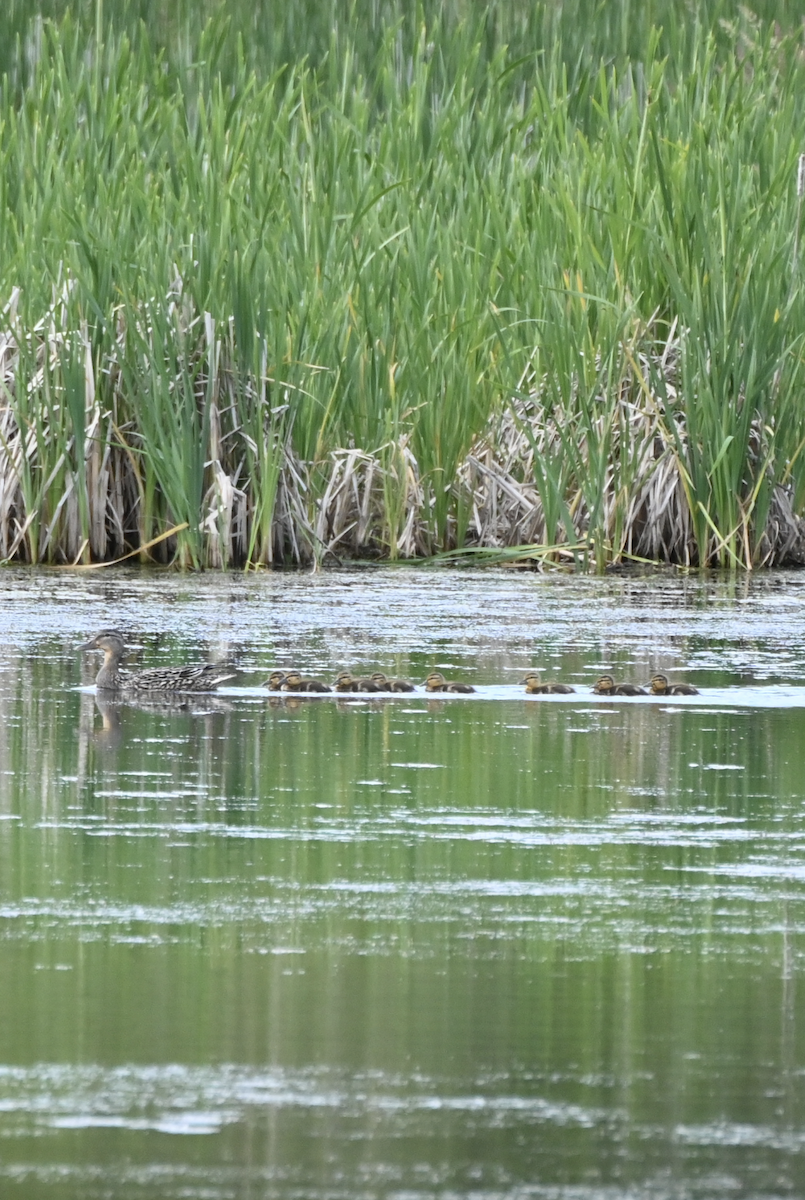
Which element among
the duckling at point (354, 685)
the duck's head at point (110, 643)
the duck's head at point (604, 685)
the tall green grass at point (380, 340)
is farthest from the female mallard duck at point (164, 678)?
the tall green grass at point (380, 340)

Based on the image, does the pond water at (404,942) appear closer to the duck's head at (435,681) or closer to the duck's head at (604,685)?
the duck's head at (604,685)

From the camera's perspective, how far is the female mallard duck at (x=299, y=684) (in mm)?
6977

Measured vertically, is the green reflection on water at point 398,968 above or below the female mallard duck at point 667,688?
below

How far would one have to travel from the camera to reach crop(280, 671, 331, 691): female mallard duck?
22.9ft

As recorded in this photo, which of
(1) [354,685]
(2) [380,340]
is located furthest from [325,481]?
(1) [354,685]

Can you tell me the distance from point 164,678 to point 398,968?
345 cm

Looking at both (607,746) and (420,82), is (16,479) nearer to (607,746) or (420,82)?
(420,82)

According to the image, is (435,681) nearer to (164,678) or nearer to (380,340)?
(164,678)

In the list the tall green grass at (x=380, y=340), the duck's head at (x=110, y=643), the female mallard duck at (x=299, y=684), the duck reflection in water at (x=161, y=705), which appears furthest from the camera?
the tall green grass at (x=380, y=340)

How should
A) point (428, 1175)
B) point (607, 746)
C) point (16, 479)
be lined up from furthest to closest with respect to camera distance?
point (16, 479) < point (607, 746) < point (428, 1175)

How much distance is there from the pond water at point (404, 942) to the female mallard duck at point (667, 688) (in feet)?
0.40

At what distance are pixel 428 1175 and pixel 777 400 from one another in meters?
8.71

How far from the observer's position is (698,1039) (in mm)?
3348

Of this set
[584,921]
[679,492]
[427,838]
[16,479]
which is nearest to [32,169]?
[16,479]
